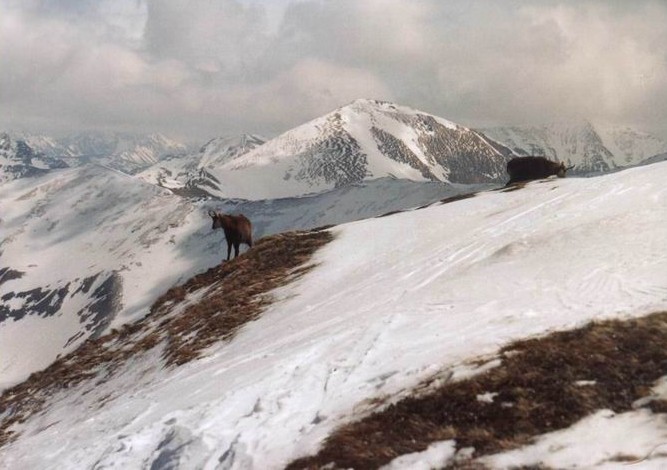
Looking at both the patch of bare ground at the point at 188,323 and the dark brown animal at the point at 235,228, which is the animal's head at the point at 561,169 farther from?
the patch of bare ground at the point at 188,323

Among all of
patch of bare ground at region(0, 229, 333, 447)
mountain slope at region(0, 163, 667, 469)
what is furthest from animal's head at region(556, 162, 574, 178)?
patch of bare ground at region(0, 229, 333, 447)

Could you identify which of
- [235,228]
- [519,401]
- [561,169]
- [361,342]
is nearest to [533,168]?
[561,169]

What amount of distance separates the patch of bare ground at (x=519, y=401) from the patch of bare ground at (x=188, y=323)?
29.0ft

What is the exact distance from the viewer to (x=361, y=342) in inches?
480

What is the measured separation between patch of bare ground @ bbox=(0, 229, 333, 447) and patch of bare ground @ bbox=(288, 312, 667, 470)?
8.84 meters

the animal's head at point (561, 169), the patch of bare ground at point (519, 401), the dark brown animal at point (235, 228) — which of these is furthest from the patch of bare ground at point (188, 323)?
the animal's head at point (561, 169)

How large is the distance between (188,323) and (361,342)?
32.7ft

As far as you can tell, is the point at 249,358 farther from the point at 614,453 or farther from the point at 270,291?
the point at 614,453

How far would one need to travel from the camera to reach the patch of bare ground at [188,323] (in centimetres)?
1808

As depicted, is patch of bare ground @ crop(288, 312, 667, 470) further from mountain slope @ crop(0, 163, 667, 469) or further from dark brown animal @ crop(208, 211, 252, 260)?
dark brown animal @ crop(208, 211, 252, 260)

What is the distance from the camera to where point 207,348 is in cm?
1648

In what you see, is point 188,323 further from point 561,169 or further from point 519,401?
point 561,169

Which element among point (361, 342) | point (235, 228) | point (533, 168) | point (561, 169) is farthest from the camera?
point (533, 168)

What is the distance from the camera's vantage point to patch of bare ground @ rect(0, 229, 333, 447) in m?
18.1
